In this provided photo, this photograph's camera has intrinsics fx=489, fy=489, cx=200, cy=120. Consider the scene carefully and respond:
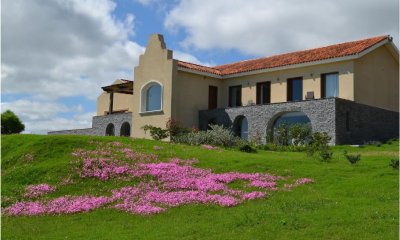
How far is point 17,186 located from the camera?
16625 millimetres

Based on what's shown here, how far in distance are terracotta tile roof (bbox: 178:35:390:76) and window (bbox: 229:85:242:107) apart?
4.32 feet

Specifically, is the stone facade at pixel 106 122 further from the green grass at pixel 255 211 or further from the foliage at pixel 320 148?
the green grass at pixel 255 211

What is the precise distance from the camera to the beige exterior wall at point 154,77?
35.3 meters

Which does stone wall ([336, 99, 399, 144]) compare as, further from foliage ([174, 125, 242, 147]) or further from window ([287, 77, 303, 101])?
foliage ([174, 125, 242, 147])

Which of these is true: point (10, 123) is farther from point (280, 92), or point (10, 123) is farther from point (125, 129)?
point (280, 92)

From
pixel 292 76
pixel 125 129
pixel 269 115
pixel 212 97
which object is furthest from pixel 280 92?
pixel 125 129

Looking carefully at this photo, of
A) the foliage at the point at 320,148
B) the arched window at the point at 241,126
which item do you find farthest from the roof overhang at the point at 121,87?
the foliage at the point at 320,148

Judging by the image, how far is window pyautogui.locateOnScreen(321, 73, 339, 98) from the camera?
3212cm

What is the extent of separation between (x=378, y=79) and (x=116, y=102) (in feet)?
81.7

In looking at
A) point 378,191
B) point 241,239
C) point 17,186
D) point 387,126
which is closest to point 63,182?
point 17,186

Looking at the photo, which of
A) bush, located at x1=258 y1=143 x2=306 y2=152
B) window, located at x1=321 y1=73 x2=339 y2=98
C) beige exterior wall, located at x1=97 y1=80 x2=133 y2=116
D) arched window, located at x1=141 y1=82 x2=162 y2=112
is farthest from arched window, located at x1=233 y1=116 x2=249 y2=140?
beige exterior wall, located at x1=97 y1=80 x2=133 y2=116

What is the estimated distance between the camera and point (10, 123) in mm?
49062

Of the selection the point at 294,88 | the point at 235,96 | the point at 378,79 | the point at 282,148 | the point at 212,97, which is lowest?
the point at 282,148

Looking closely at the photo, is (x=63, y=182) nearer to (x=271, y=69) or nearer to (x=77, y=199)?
(x=77, y=199)
